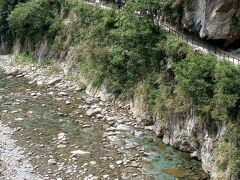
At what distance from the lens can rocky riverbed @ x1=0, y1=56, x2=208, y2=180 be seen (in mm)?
21953

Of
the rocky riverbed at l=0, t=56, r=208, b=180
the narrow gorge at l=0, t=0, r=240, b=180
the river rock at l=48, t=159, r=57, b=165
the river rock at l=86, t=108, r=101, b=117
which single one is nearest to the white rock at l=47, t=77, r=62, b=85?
the narrow gorge at l=0, t=0, r=240, b=180

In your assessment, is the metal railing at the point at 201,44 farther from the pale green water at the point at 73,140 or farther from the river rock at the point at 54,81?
the river rock at the point at 54,81

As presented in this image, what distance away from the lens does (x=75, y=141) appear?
2575 centimetres

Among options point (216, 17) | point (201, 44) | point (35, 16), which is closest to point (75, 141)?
point (201, 44)

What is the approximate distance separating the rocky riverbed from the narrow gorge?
0.20ft

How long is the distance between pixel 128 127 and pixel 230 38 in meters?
8.71

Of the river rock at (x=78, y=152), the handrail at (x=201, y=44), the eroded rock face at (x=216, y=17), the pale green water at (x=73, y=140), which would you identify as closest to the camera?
the pale green water at (x=73, y=140)

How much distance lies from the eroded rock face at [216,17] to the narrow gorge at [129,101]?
0.06m

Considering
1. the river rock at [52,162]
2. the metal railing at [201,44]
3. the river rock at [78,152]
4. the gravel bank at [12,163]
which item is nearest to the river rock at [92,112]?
the river rock at [78,152]

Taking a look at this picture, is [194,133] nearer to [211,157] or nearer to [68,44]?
[211,157]

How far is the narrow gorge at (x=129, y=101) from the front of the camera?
21.7m

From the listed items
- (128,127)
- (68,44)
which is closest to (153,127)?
(128,127)

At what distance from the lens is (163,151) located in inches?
955

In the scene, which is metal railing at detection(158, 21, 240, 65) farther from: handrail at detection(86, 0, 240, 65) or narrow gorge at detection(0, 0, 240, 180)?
narrow gorge at detection(0, 0, 240, 180)
